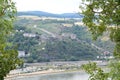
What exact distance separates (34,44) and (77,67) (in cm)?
1536

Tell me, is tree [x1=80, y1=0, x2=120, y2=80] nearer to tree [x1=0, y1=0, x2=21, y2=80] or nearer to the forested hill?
tree [x1=0, y1=0, x2=21, y2=80]

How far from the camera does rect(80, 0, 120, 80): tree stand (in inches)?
258

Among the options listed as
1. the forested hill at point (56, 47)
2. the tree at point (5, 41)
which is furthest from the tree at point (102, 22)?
the forested hill at point (56, 47)

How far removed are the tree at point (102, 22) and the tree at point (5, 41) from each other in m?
1.20

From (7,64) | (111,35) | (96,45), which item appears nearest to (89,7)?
(111,35)

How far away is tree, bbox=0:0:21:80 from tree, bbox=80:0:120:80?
120cm

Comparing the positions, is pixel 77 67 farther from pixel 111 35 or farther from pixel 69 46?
pixel 111 35

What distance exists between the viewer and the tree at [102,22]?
6.55 meters

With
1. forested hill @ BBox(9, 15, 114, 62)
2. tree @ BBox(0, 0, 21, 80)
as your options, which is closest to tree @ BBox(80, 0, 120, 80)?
tree @ BBox(0, 0, 21, 80)

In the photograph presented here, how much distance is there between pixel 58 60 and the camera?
314 feet

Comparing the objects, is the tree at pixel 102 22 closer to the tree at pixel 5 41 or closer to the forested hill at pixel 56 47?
the tree at pixel 5 41

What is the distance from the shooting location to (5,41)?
23.0 ft

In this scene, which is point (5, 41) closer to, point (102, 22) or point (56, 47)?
point (102, 22)

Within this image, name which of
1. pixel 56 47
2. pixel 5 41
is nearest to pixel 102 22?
pixel 5 41
